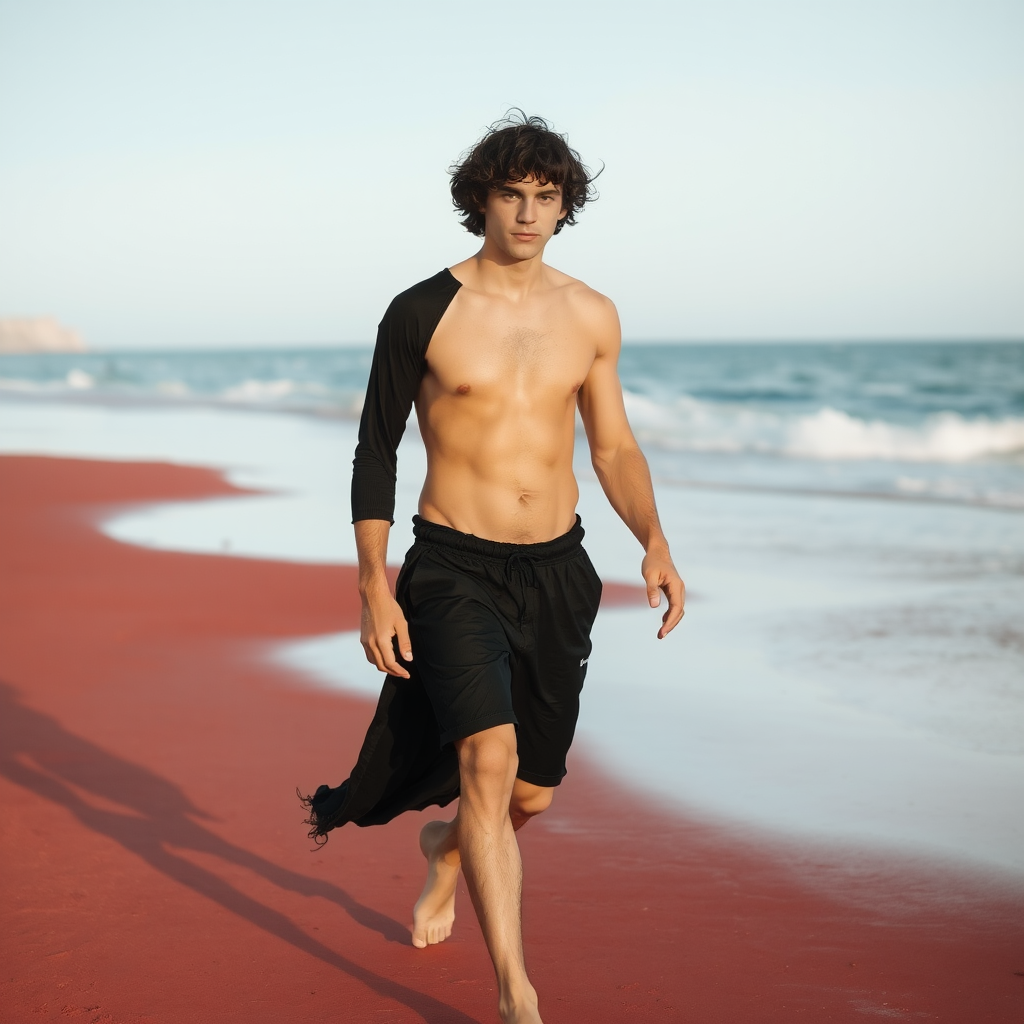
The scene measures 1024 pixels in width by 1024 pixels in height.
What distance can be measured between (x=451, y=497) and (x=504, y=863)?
1032mm

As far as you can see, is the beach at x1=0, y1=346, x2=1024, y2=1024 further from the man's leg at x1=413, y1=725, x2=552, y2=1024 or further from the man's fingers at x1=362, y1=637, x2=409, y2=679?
the man's fingers at x1=362, y1=637, x2=409, y2=679

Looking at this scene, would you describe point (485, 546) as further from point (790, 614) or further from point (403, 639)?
point (790, 614)

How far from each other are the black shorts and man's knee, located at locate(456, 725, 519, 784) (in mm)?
25

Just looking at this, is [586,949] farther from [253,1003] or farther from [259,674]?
[259,674]

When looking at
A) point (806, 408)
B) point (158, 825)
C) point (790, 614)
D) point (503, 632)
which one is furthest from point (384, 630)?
point (806, 408)

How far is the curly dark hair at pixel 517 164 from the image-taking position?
12.1 ft

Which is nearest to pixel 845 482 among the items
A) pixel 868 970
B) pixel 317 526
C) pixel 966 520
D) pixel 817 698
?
pixel 966 520

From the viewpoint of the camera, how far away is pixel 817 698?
6734 mm

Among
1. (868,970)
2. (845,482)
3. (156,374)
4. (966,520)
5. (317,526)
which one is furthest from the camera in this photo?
(156,374)

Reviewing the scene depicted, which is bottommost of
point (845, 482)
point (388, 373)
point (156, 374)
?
point (156, 374)

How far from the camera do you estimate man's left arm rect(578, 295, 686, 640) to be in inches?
155

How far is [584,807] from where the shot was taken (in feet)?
16.9

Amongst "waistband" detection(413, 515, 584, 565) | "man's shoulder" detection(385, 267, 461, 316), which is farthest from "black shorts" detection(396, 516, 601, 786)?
"man's shoulder" detection(385, 267, 461, 316)

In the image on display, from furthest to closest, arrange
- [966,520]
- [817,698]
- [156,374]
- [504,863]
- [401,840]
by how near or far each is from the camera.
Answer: [156,374], [966,520], [817,698], [401,840], [504,863]
